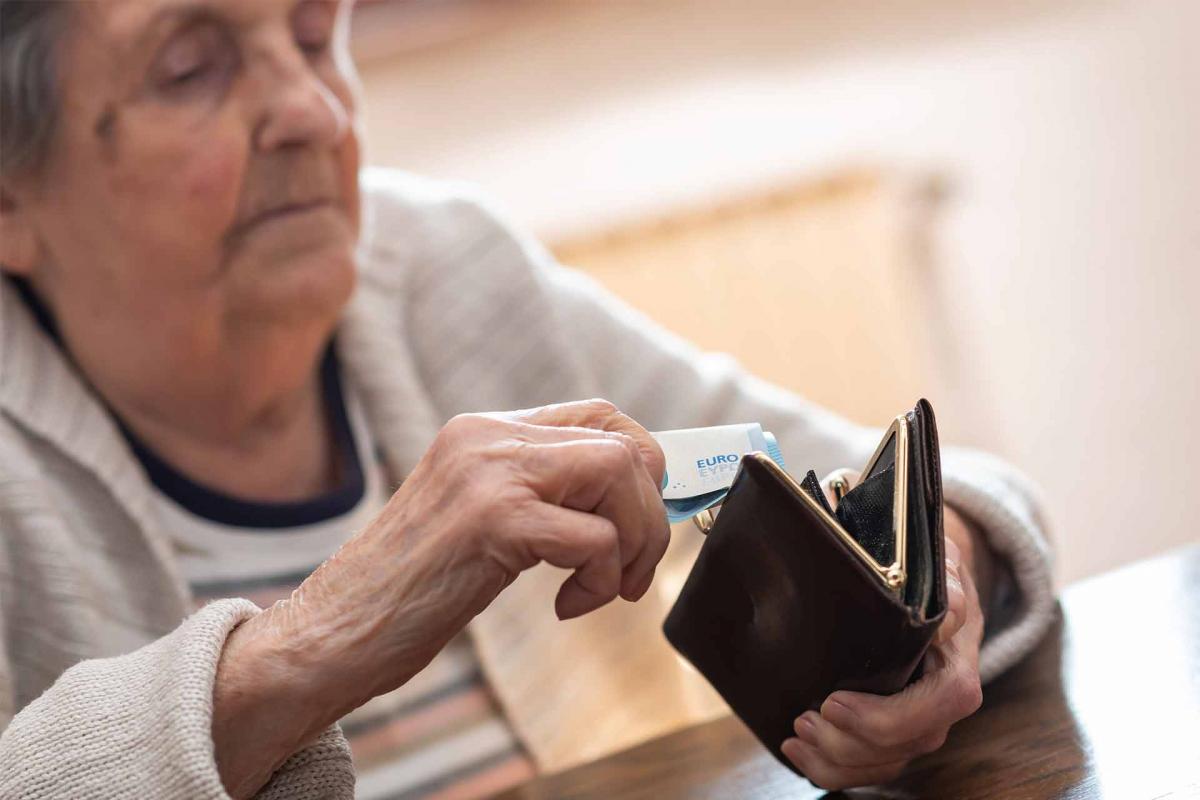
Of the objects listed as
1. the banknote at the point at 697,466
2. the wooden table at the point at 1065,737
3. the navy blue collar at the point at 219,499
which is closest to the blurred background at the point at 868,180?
the navy blue collar at the point at 219,499

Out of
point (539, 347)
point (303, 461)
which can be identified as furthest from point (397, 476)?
point (539, 347)

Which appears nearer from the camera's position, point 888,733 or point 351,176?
point 888,733

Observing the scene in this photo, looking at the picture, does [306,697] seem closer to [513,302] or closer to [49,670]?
A: [49,670]

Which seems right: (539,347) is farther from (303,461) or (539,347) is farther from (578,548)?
(578,548)

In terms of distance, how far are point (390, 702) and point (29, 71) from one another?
60 centimetres

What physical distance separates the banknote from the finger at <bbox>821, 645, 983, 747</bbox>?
113mm

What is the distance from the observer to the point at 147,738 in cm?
55

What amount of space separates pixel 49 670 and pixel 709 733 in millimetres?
508

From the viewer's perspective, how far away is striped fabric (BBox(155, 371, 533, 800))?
1.03m

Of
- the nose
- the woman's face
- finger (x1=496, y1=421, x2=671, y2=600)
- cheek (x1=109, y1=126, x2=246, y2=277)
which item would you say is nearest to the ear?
the woman's face

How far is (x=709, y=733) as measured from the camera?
0.80 metres

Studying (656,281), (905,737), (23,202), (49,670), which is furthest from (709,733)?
(656,281)

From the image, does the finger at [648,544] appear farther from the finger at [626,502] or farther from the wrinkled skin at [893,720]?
the wrinkled skin at [893,720]

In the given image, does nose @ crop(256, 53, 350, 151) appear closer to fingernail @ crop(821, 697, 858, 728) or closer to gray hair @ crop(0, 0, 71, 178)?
gray hair @ crop(0, 0, 71, 178)
